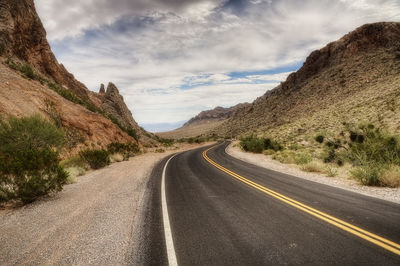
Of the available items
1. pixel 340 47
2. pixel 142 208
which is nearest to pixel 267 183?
pixel 142 208

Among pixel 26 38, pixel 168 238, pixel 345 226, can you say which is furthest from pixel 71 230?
pixel 26 38

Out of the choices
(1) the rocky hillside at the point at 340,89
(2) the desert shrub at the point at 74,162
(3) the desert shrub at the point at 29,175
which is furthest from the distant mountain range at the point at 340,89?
(3) the desert shrub at the point at 29,175

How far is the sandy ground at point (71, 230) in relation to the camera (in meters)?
3.80

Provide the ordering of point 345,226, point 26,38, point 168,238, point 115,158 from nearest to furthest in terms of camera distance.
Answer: point 168,238
point 345,226
point 115,158
point 26,38

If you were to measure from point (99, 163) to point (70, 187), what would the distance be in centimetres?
655

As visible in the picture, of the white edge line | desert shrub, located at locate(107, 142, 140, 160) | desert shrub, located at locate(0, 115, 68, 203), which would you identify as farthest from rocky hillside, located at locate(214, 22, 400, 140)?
desert shrub, located at locate(0, 115, 68, 203)

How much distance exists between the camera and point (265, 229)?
4.45 m

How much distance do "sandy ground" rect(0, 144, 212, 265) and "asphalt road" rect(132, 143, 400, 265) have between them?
0.49 meters

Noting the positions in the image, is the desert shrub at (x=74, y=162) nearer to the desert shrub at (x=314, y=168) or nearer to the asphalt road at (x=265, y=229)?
the asphalt road at (x=265, y=229)

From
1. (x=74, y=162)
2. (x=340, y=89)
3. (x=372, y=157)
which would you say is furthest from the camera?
(x=340, y=89)

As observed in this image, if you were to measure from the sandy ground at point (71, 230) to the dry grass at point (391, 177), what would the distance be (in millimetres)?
8539

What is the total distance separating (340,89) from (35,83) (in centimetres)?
5526

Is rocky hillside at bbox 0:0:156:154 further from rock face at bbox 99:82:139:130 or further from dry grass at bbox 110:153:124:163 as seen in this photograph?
rock face at bbox 99:82:139:130

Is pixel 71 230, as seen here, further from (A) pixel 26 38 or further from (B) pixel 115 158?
(A) pixel 26 38
